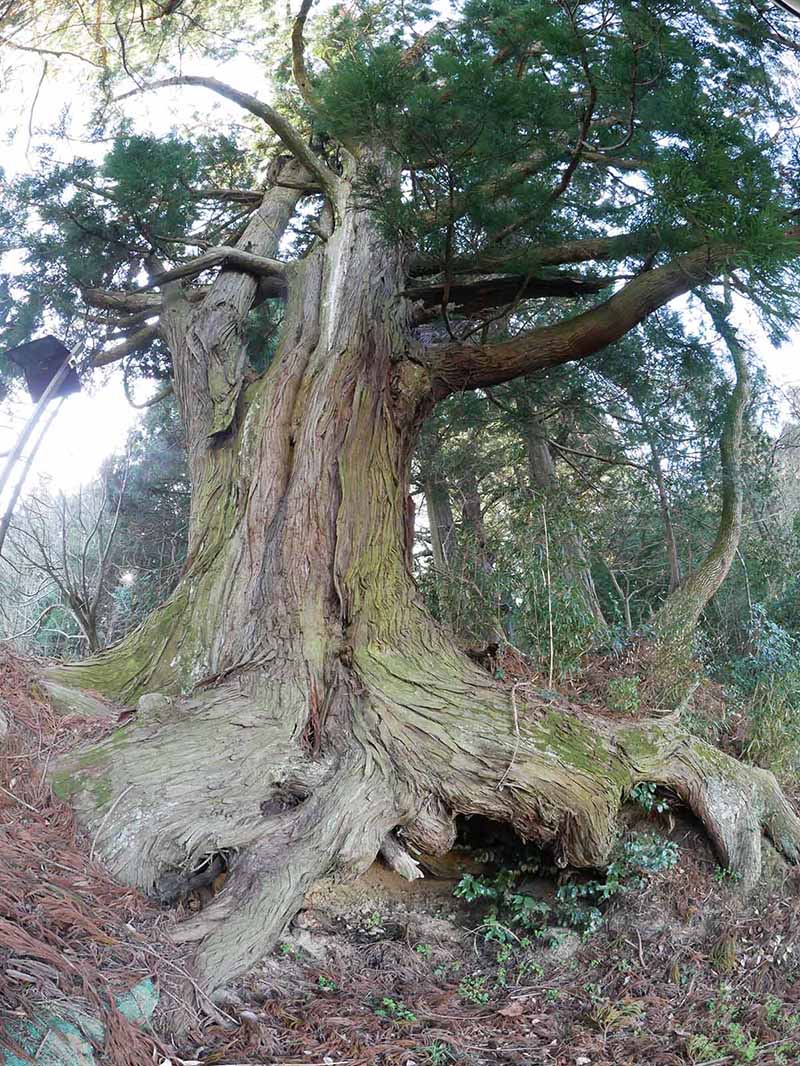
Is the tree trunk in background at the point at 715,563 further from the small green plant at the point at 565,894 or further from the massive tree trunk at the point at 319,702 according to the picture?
the small green plant at the point at 565,894

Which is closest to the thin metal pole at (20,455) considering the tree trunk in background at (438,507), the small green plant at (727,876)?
the small green plant at (727,876)

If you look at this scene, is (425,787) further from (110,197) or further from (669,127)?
(110,197)

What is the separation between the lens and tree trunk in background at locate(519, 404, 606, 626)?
5.70 m

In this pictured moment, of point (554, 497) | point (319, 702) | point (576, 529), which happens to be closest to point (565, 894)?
point (319, 702)

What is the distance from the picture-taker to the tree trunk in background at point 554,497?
5703mm

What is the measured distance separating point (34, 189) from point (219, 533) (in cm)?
276

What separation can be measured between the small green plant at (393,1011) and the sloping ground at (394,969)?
2 centimetres

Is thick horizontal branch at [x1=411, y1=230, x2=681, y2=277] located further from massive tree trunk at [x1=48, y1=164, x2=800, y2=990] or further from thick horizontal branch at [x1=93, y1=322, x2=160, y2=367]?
thick horizontal branch at [x1=93, y1=322, x2=160, y2=367]

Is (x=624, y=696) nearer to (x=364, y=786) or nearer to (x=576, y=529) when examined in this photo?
(x=576, y=529)

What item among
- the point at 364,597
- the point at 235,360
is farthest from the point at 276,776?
the point at 235,360

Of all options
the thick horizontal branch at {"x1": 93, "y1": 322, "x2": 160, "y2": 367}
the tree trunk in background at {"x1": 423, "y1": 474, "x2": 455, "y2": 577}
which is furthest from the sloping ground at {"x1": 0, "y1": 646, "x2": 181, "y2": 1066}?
the tree trunk in background at {"x1": 423, "y1": 474, "x2": 455, "y2": 577}

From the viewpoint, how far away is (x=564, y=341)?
554 centimetres

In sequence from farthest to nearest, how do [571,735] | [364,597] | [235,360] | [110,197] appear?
[235,360]
[110,197]
[364,597]
[571,735]

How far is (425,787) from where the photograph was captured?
4.20 meters
